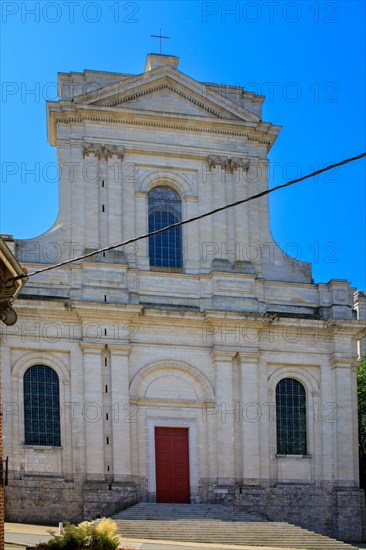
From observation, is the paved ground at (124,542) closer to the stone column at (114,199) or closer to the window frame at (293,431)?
the window frame at (293,431)

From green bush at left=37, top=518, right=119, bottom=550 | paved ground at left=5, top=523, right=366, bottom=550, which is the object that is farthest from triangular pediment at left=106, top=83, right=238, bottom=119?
green bush at left=37, top=518, right=119, bottom=550

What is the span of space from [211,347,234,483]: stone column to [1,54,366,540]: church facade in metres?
0.07

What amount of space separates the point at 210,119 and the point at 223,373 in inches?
393

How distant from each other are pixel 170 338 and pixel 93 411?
4.00 m

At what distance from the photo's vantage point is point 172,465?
37.6 m

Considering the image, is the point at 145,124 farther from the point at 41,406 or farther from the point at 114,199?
the point at 41,406

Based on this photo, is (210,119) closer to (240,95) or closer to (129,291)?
(240,95)

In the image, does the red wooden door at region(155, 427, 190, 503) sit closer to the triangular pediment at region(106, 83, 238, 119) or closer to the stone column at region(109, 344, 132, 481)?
the stone column at region(109, 344, 132, 481)

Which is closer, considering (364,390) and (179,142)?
(179,142)

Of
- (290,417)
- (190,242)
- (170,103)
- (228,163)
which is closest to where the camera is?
(290,417)

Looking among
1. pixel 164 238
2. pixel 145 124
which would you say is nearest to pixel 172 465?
pixel 164 238

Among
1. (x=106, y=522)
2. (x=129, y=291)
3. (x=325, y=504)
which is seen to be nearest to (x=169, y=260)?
(x=129, y=291)

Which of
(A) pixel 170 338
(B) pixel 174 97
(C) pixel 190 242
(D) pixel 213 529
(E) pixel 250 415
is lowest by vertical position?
(D) pixel 213 529

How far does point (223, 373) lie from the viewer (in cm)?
3809
